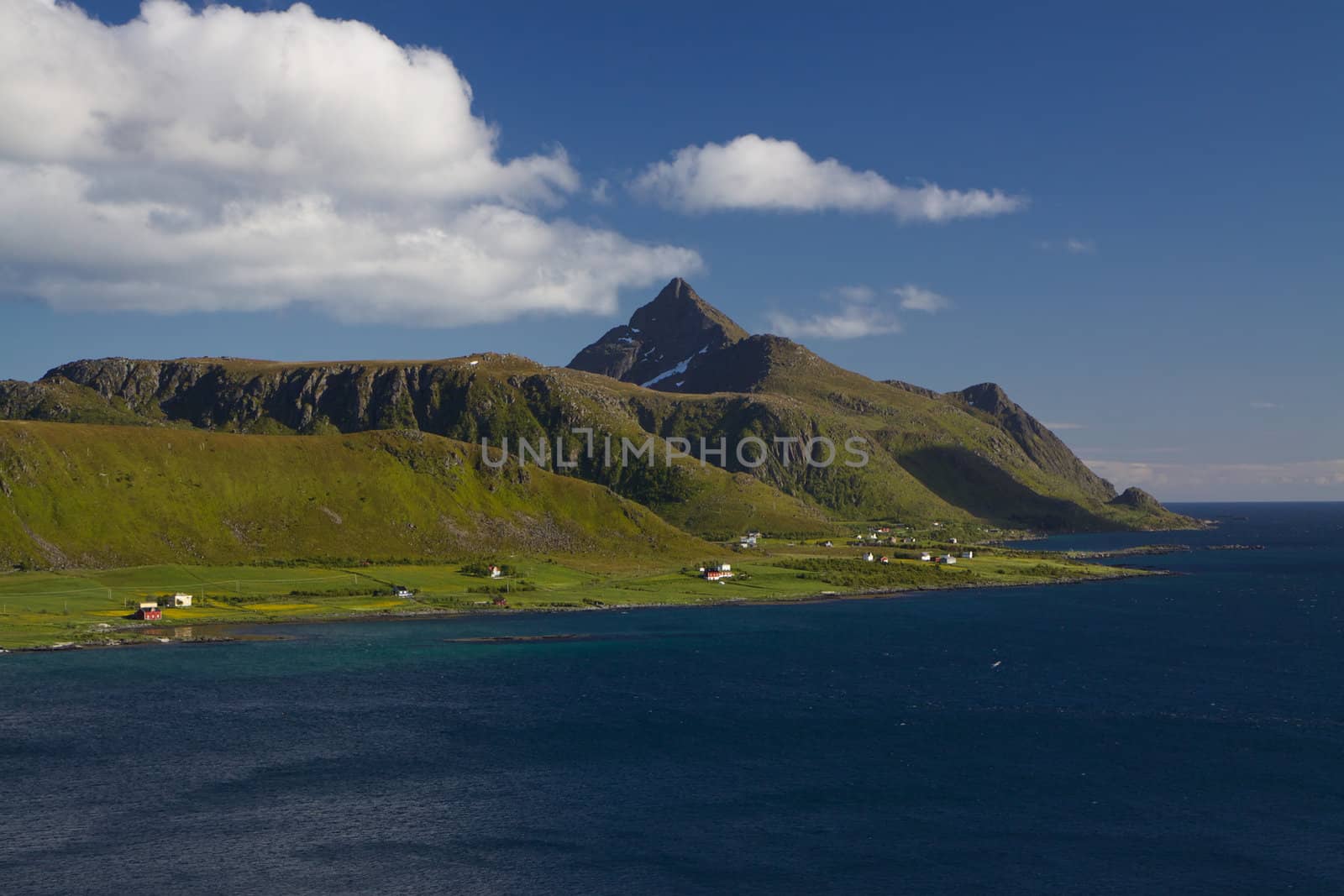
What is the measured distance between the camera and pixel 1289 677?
128 m

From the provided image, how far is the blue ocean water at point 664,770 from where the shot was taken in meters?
64.6

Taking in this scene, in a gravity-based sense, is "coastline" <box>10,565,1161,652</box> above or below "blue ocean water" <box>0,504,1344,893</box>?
above

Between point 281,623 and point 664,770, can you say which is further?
point 281,623

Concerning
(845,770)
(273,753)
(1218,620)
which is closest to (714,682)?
(845,770)

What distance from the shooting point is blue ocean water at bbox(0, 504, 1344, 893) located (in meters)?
64.6

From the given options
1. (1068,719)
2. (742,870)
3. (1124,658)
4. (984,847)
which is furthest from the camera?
(1124,658)

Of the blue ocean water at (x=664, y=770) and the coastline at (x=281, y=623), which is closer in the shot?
the blue ocean water at (x=664, y=770)

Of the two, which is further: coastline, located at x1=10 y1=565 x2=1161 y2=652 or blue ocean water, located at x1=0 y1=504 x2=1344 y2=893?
coastline, located at x1=10 y1=565 x2=1161 y2=652

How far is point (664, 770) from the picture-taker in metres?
85.2

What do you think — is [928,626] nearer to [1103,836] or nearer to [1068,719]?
[1068,719]

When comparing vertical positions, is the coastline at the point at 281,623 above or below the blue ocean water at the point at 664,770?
above

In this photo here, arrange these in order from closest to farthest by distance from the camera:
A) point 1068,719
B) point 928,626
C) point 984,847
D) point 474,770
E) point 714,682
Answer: point 984,847
point 474,770
point 1068,719
point 714,682
point 928,626

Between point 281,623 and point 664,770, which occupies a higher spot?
point 281,623

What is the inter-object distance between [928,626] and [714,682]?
64312mm
